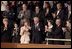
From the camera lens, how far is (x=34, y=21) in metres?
1.27

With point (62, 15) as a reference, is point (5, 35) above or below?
below

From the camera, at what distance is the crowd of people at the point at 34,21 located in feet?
4.11

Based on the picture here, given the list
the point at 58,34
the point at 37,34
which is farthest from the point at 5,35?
the point at 58,34

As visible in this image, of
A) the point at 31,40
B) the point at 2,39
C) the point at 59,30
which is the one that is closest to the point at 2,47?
the point at 2,39

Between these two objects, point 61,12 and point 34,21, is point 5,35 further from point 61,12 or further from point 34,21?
point 61,12

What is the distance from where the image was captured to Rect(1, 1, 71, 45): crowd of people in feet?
4.11

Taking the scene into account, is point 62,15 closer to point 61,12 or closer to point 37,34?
point 61,12

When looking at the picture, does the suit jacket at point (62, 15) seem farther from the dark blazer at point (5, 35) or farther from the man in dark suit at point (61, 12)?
the dark blazer at point (5, 35)

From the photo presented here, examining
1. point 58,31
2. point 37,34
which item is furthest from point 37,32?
point 58,31

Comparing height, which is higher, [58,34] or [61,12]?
[61,12]

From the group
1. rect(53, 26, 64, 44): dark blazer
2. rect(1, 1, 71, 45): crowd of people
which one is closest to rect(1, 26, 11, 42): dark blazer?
rect(1, 1, 71, 45): crowd of people

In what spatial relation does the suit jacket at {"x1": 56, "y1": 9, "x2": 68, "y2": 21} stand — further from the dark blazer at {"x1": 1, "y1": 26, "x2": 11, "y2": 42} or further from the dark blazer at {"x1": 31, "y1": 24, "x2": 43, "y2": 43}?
the dark blazer at {"x1": 1, "y1": 26, "x2": 11, "y2": 42}

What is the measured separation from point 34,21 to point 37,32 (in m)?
0.06

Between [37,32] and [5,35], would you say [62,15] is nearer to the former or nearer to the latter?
[37,32]
